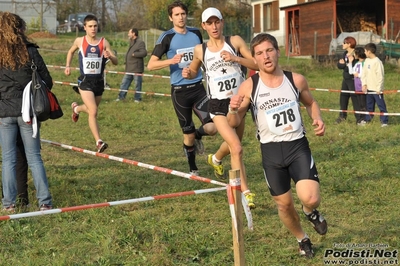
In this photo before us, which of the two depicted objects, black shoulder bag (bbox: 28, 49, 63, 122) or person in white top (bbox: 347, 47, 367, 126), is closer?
black shoulder bag (bbox: 28, 49, 63, 122)

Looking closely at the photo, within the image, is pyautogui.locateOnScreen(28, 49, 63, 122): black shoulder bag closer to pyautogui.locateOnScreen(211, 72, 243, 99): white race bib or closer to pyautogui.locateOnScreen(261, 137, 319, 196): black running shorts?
pyautogui.locateOnScreen(211, 72, 243, 99): white race bib

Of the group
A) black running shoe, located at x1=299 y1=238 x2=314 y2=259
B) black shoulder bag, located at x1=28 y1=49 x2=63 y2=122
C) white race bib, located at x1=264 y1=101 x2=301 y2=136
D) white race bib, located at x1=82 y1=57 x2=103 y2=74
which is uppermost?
white race bib, located at x1=82 y1=57 x2=103 y2=74

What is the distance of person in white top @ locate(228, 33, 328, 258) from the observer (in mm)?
5688

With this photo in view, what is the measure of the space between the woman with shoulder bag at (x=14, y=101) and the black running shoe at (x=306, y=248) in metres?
2.82

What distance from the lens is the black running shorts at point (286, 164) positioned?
5.63 m

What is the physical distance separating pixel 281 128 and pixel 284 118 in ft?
0.30

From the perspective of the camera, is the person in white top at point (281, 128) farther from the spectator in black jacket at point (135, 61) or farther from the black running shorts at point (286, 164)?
the spectator in black jacket at point (135, 61)

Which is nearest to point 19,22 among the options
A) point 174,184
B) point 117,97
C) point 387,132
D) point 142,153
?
point 174,184

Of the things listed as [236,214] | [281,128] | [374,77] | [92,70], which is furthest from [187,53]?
[374,77]

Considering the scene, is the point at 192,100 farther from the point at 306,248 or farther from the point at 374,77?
the point at 374,77

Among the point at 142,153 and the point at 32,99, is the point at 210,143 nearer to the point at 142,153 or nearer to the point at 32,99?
the point at 142,153

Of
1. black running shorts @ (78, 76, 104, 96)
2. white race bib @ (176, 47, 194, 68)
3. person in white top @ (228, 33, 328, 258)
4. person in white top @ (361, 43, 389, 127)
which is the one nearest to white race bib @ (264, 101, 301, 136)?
person in white top @ (228, 33, 328, 258)

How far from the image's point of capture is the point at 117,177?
9422 millimetres

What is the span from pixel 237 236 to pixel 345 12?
36.4 meters
